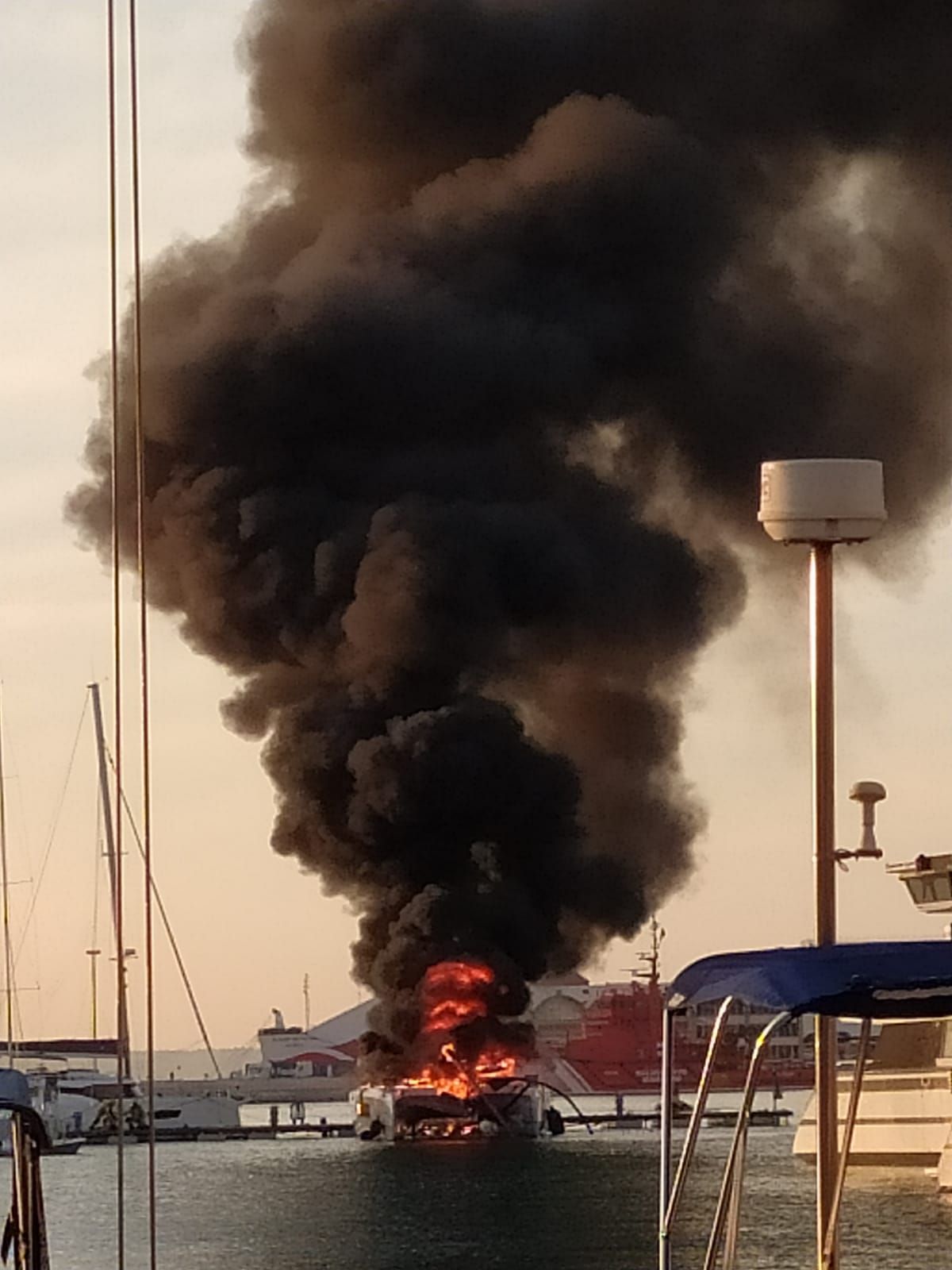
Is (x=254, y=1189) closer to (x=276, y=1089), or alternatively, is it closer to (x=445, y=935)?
(x=445, y=935)

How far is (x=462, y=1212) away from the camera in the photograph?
2512 inches

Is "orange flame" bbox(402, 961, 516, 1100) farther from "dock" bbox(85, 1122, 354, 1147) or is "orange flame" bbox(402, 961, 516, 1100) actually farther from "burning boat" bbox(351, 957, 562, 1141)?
"dock" bbox(85, 1122, 354, 1147)

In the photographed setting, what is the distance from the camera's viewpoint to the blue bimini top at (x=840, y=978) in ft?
28.7

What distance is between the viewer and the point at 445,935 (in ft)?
266

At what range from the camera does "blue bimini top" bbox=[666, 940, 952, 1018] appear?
8.76 metres

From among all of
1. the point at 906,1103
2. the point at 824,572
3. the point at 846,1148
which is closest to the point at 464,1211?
the point at 906,1103

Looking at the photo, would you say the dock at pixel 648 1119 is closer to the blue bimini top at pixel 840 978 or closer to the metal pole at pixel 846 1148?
the metal pole at pixel 846 1148

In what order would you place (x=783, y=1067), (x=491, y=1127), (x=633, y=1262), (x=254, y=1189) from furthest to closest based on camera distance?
(x=783, y=1067)
(x=491, y=1127)
(x=254, y=1189)
(x=633, y=1262)

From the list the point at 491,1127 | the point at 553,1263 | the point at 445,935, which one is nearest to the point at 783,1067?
the point at 491,1127

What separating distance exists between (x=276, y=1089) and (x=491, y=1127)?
57.1 metres

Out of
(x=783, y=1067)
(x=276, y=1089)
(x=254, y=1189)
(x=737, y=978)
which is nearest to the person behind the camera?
(x=737, y=978)

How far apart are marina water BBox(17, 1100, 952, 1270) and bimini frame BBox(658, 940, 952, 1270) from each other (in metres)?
31.8

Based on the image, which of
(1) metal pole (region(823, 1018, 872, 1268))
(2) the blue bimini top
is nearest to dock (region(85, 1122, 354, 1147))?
(1) metal pole (region(823, 1018, 872, 1268))

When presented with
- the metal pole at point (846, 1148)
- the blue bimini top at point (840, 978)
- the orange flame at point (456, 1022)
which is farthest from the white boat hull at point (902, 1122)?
the blue bimini top at point (840, 978)
